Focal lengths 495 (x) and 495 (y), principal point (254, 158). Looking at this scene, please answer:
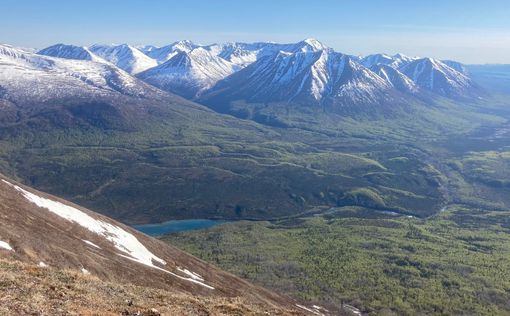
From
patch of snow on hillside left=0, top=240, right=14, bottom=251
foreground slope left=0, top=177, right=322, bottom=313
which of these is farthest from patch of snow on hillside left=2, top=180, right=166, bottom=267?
patch of snow on hillside left=0, top=240, right=14, bottom=251

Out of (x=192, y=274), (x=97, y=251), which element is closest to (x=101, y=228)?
(x=97, y=251)

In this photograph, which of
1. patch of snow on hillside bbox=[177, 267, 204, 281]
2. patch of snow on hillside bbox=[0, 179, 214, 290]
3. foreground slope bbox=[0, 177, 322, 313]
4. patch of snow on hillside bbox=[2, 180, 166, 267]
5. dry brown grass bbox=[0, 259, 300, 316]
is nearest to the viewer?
dry brown grass bbox=[0, 259, 300, 316]

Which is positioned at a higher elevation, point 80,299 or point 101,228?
point 80,299

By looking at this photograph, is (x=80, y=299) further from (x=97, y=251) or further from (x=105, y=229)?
(x=105, y=229)

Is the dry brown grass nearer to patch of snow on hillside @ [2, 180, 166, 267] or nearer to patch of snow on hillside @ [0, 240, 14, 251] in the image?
patch of snow on hillside @ [0, 240, 14, 251]

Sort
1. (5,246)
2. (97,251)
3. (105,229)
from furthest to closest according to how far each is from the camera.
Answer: (105,229) < (97,251) < (5,246)

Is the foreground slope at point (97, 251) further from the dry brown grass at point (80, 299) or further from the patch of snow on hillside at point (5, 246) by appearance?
the dry brown grass at point (80, 299)

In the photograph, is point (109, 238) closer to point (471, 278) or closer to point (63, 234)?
point (63, 234)

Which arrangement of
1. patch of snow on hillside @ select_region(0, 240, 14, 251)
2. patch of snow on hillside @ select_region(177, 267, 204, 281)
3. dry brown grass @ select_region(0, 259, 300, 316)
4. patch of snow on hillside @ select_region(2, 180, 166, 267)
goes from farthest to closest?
patch of snow on hillside @ select_region(2, 180, 166, 267) < patch of snow on hillside @ select_region(177, 267, 204, 281) < patch of snow on hillside @ select_region(0, 240, 14, 251) < dry brown grass @ select_region(0, 259, 300, 316)

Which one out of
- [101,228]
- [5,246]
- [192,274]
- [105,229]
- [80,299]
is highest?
[80,299]

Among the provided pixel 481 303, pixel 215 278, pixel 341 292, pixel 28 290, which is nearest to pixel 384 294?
pixel 341 292
